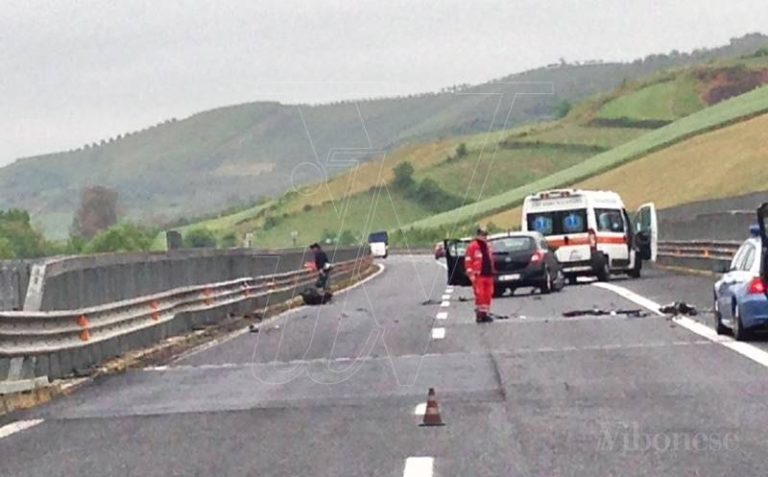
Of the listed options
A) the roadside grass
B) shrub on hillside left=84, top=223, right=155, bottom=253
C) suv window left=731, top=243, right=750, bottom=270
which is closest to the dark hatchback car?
suv window left=731, top=243, right=750, bottom=270

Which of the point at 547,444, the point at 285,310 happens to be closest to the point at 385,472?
the point at 547,444

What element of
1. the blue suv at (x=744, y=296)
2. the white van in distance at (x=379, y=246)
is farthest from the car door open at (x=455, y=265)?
the white van in distance at (x=379, y=246)

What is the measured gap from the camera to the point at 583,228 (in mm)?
43781

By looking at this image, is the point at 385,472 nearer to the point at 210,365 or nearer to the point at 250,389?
the point at 250,389

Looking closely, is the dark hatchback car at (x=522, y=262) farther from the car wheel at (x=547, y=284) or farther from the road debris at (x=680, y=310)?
the road debris at (x=680, y=310)

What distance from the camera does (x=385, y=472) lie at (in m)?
11.3

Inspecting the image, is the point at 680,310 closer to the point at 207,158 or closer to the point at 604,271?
the point at 604,271

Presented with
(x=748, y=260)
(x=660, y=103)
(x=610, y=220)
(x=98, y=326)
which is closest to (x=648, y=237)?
(x=610, y=220)

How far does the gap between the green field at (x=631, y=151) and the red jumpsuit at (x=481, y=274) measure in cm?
7910

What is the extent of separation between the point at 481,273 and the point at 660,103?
5581 inches

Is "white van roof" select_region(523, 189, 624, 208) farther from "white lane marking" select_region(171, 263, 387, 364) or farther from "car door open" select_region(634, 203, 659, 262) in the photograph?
"white lane marking" select_region(171, 263, 387, 364)

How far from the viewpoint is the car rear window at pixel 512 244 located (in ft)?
127

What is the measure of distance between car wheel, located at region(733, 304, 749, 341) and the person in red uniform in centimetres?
734

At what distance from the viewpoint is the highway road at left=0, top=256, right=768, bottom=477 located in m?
11.8
